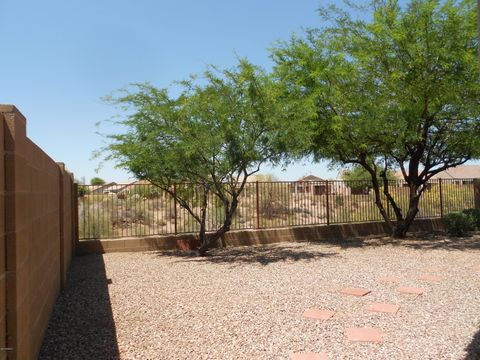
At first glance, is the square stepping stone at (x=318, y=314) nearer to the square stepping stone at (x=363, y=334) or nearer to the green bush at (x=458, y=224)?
the square stepping stone at (x=363, y=334)

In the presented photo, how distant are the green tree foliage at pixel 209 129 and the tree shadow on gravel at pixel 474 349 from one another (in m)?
6.89

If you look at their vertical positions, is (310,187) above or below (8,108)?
below

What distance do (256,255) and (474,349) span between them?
25.2ft

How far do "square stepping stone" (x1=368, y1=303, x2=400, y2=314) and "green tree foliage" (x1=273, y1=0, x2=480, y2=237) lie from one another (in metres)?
6.56

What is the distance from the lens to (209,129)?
35.0ft

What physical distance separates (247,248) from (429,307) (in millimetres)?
7817

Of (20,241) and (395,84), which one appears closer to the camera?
(20,241)

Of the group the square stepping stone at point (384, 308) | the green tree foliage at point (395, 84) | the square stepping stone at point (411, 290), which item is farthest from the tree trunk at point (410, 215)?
the square stepping stone at point (384, 308)

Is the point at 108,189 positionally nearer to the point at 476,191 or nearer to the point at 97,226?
the point at 97,226

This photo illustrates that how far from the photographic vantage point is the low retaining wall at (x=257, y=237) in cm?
1260

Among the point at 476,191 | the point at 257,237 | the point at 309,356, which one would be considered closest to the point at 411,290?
the point at 309,356

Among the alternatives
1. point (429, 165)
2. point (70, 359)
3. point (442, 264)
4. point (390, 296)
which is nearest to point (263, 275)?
point (390, 296)

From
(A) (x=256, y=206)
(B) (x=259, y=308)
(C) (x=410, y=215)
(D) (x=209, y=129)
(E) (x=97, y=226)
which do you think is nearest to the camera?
(B) (x=259, y=308)

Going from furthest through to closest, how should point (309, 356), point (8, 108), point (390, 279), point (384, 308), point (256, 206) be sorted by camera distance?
1. point (256, 206)
2. point (390, 279)
3. point (384, 308)
4. point (309, 356)
5. point (8, 108)
